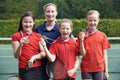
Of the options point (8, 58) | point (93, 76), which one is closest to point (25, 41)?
point (93, 76)

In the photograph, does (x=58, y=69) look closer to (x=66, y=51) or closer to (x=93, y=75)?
→ (x=66, y=51)

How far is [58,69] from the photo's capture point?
162 inches

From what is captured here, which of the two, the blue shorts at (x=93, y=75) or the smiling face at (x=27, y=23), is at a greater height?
the smiling face at (x=27, y=23)

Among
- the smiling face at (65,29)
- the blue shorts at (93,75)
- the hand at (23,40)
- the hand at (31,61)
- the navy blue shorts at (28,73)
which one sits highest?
the smiling face at (65,29)

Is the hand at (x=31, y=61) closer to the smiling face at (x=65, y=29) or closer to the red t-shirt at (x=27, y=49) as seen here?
the red t-shirt at (x=27, y=49)

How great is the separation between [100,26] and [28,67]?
11705 millimetres

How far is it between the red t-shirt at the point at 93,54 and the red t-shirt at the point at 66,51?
19cm

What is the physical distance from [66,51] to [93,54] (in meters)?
0.36

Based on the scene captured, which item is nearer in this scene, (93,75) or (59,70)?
(59,70)

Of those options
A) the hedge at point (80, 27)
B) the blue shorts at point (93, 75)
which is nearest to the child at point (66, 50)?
the blue shorts at point (93, 75)

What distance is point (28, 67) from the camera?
13.1 ft

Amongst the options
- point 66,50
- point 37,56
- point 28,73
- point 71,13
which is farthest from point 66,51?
point 71,13

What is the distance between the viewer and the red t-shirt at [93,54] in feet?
14.0

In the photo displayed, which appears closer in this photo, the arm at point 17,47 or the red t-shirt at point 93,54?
the arm at point 17,47
